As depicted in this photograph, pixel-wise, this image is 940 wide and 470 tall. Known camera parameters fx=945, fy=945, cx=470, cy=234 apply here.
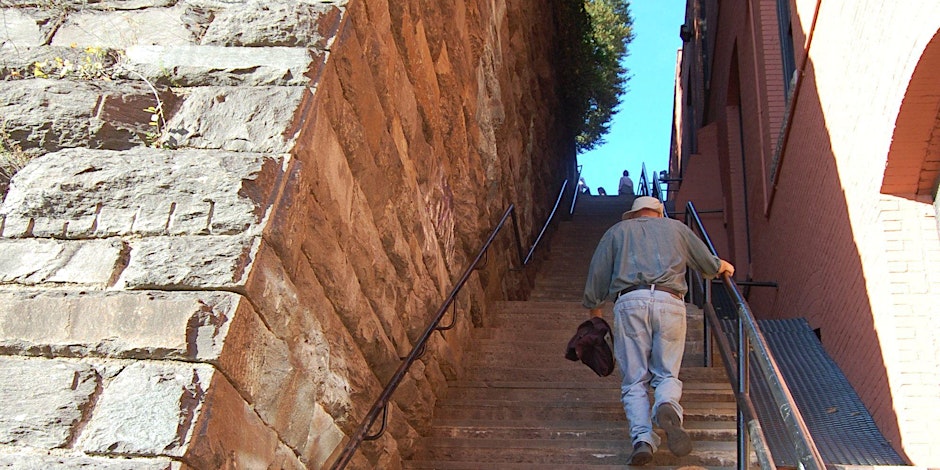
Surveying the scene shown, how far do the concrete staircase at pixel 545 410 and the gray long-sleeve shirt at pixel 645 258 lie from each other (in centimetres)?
62

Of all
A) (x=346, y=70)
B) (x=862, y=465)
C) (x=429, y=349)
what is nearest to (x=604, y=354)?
(x=429, y=349)

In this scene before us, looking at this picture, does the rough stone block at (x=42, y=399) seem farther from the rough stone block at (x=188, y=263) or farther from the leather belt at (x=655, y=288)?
the leather belt at (x=655, y=288)

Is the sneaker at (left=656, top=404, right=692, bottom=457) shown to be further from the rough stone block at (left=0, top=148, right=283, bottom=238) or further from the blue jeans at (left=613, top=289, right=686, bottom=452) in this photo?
the rough stone block at (left=0, top=148, right=283, bottom=238)

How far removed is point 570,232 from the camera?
1391 cm

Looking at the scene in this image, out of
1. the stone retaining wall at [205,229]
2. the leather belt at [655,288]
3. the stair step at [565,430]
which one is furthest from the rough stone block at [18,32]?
the leather belt at [655,288]

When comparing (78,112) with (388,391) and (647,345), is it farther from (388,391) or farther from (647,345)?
(647,345)

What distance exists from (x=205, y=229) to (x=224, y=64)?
29.9 inches

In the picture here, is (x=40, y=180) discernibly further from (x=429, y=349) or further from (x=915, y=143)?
(x=915, y=143)

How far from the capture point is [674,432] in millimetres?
4234

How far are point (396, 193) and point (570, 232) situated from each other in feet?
32.2

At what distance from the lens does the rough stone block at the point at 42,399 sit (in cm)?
233

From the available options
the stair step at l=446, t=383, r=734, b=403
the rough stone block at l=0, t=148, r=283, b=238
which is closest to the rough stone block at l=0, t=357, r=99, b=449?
the rough stone block at l=0, t=148, r=283, b=238

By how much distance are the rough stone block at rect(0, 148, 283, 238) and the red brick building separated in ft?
10.6

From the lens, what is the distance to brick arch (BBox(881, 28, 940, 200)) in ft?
15.2
